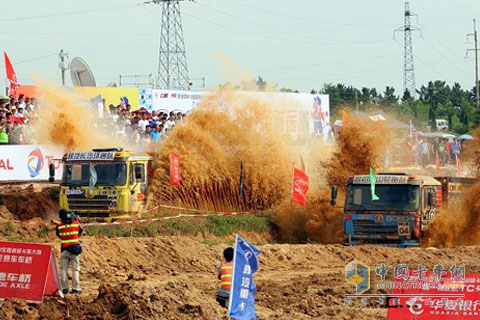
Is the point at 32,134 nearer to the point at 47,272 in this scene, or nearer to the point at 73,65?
the point at 73,65

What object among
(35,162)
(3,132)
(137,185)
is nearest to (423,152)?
(35,162)

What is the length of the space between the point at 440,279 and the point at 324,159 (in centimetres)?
2340

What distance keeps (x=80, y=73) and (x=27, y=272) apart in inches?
1199

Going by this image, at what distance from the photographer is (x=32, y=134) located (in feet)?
104

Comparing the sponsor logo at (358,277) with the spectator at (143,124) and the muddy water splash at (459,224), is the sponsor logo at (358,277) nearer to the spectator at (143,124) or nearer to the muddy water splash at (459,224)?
the muddy water splash at (459,224)

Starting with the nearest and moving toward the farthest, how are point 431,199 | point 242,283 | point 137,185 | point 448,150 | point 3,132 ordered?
point 242,283, point 431,199, point 137,185, point 3,132, point 448,150

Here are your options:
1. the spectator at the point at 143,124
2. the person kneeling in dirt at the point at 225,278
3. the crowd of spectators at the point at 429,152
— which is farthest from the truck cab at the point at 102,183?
the crowd of spectators at the point at 429,152

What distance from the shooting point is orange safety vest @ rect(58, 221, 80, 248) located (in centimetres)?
1580

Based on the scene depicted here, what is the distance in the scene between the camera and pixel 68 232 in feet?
51.9

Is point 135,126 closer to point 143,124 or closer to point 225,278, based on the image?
point 143,124

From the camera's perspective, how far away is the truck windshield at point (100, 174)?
2653 cm

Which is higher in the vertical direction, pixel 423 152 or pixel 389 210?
pixel 423 152

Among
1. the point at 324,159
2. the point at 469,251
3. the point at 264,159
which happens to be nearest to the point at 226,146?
the point at 264,159

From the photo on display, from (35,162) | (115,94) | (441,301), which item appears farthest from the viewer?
(115,94)
